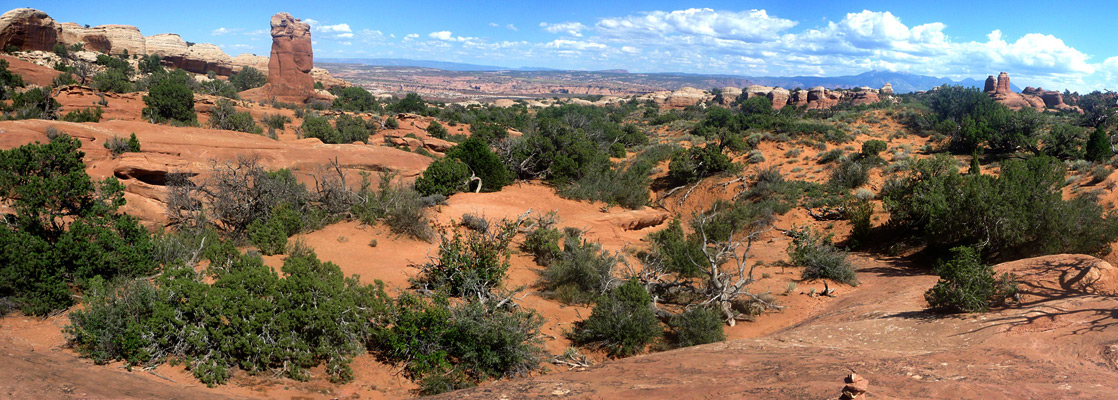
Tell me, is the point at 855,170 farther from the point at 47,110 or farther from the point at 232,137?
the point at 47,110

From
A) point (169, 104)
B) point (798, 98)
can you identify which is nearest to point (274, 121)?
point (169, 104)

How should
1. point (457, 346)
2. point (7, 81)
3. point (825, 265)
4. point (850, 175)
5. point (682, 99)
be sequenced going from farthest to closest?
point (682, 99) < point (7, 81) < point (850, 175) < point (825, 265) < point (457, 346)

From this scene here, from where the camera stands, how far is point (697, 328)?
847cm

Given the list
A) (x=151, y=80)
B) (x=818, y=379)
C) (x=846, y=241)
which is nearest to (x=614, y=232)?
(x=846, y=241)

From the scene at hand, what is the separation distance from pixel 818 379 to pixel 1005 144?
24975 millimetres

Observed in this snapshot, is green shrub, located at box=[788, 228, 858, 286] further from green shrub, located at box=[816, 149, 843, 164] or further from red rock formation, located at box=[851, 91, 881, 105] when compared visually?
red rock formation, located at box=[851, 91, 881, 105]

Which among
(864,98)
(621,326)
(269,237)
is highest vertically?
(864,98)

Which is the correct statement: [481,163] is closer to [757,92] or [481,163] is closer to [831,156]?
[831,156]

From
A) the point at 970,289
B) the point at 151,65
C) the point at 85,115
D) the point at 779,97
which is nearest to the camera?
the point at 970,289

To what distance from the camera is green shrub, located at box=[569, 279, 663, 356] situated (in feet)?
27.8

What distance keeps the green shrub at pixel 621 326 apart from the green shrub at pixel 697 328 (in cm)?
34

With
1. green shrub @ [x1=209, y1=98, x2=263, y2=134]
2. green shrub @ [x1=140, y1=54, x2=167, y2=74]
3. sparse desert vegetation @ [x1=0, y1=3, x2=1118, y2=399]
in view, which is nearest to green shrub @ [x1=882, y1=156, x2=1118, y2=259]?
sparse desert vegetation @ [x1=0, y1=3, x2=1118, y2=399]

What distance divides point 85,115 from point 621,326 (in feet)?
75.4

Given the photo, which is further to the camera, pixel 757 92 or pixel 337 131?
pixel 757 92
